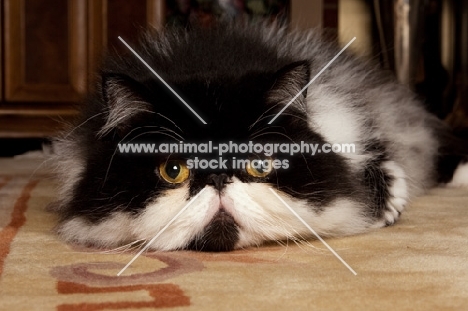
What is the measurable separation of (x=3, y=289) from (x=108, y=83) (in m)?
0.39

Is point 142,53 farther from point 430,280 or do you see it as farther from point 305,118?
point 430,280

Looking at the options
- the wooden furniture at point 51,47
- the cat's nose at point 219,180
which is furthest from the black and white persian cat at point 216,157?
the wooden furniture at point 51,47

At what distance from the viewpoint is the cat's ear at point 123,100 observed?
3.74 ft

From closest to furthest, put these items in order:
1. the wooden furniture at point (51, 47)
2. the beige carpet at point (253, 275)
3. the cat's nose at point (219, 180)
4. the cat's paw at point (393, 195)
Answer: the beige carpet at point (253, 275) → the cat's nose at point (219, 180) → the cat's paw at point (393, 195) → the wooden furniture at point (51, 47)

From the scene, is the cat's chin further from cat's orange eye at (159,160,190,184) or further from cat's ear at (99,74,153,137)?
cat's ear at (99,74,153,137)

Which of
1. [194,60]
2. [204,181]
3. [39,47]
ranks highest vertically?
[39,47]

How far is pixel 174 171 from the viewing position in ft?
3.64

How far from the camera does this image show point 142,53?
4.58 feet

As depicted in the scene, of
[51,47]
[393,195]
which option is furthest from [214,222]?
[51,47]

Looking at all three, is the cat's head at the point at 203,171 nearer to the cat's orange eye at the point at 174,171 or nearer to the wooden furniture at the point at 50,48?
the cat's orange eye at the point at 174,171

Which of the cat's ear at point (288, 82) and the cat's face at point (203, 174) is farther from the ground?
the cat's ear at point (288, 82)

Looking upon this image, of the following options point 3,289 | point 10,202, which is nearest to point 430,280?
point 3,289

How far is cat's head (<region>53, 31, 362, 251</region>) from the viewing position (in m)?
1.09

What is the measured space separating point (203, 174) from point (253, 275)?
0.18 metres
